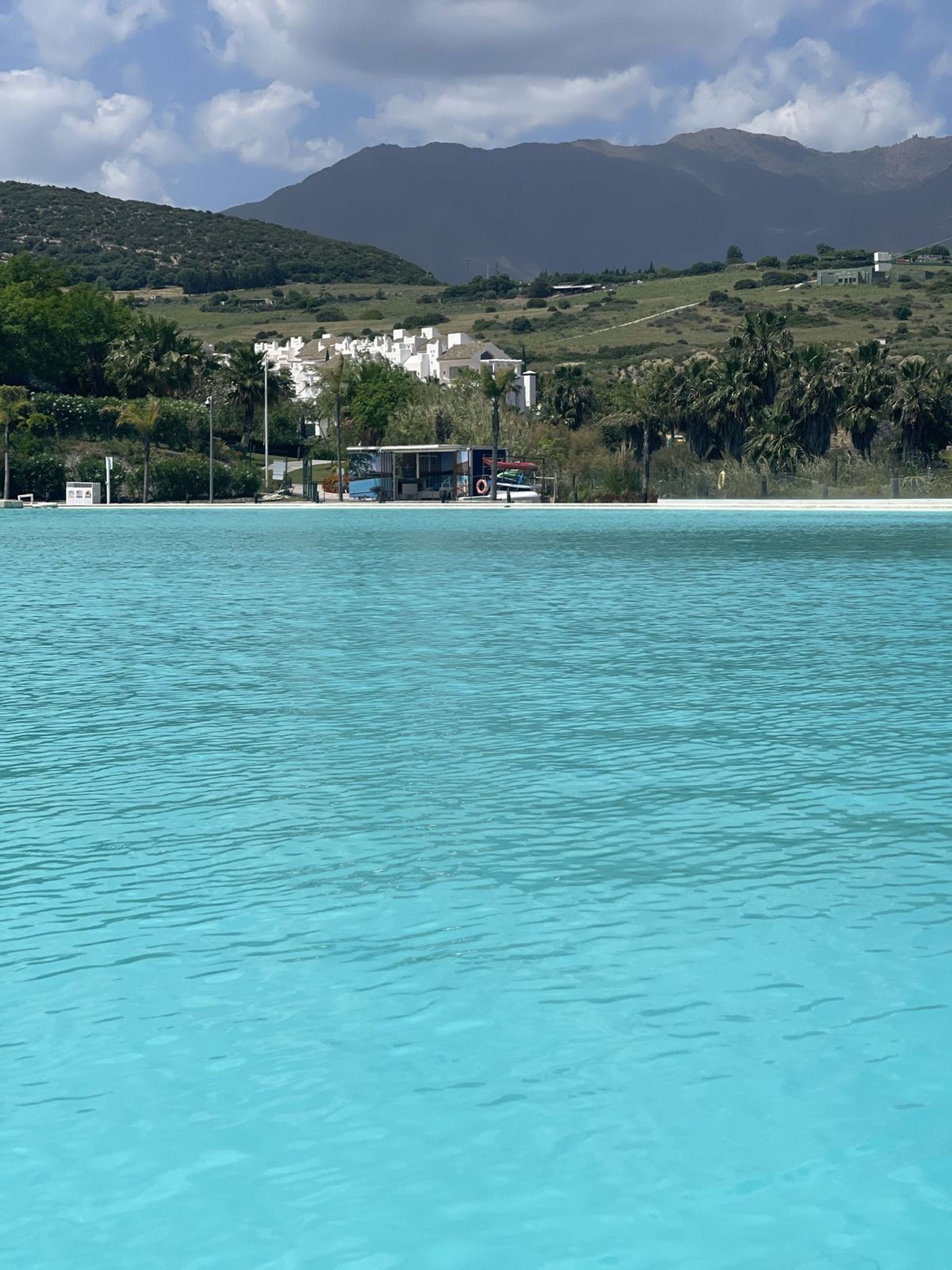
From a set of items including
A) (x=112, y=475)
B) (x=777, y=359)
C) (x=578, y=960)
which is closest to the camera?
(x=578, y=960)

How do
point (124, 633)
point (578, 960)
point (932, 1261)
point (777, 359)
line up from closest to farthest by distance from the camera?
point (932, 1261), point (578, 960), point (124, 633), point (777, 359)

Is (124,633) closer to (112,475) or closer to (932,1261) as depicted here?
(932,1261)

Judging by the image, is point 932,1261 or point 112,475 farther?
point 112,475

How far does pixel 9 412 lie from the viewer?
93.2m

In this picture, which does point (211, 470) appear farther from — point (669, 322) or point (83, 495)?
point (669, 322)

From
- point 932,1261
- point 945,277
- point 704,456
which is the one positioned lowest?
point 932,1261

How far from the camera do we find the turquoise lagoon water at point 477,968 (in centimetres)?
559

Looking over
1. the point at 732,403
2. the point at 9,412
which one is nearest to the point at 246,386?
the point at 9,412

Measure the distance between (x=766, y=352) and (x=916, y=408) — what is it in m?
9.33

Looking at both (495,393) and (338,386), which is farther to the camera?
(338,386)

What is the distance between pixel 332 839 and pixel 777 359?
7610 cm

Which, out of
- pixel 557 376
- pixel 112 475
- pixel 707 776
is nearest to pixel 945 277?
pixel 557 376

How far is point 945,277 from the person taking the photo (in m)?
166

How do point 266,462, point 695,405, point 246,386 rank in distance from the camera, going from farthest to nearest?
point 246,386 < point 266,462 < point 695,405
